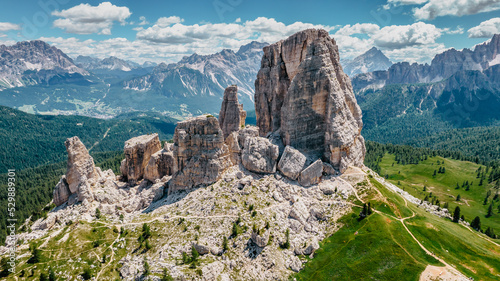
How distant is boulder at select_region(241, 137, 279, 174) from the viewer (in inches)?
3735

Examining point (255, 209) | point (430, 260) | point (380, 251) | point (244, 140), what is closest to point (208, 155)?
point (244, 140)

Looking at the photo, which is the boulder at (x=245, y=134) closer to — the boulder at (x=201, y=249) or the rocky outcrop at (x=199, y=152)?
the rocky outcrop at (x=199, y=152)

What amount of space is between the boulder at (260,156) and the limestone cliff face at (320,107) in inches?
319

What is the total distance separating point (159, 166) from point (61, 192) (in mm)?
36215

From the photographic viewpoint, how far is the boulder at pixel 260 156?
94.9m

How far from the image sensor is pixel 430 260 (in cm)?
6788

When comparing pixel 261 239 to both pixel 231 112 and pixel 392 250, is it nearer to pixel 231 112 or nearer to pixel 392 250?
pixel 392 250

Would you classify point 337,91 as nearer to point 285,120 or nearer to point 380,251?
point 285,120

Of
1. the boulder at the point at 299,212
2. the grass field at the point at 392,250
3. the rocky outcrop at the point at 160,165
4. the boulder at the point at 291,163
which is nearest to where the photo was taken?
the grass field at the point at 392,250

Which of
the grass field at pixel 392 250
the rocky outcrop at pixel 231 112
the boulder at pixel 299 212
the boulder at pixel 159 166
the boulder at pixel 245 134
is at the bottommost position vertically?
the grass field at pixel 392 250

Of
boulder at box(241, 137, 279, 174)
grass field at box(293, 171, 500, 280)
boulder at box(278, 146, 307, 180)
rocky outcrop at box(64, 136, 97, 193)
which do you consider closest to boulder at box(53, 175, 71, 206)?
rocky outcrop at box(64, 136, 97, 193)

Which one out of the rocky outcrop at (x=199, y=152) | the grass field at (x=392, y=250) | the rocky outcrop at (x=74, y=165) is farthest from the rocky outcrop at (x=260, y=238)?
the rocky outcrop at (x=74, y=165)

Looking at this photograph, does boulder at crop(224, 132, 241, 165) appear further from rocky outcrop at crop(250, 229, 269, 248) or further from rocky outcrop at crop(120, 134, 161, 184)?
rocky outcrop at crop(120, 134, 161, 184)

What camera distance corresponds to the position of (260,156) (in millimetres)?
95625
